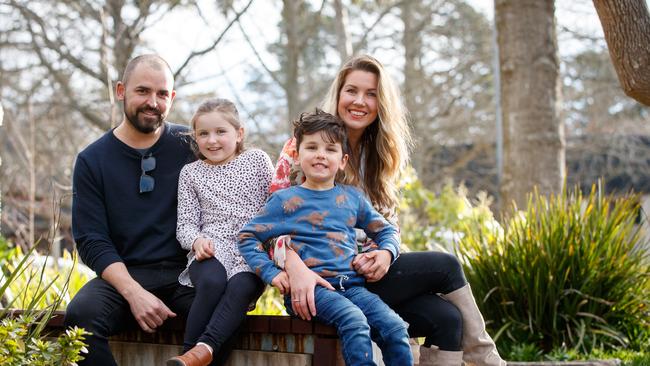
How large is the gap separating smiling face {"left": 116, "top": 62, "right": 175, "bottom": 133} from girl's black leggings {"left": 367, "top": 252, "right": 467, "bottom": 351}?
1.30m

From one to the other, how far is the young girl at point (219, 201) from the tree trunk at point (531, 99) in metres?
5.18

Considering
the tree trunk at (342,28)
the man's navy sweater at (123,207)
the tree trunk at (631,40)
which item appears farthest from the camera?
the tree trunk at (342,28)

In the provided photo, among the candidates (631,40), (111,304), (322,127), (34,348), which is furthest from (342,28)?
(34,348)

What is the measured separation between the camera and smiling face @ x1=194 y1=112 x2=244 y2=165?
150 inches

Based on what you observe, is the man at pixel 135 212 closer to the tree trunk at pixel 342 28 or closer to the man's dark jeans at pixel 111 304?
the man's dark jeans at pixel 111 304

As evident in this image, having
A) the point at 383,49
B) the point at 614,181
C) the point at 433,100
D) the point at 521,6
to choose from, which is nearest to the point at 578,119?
the point at 614,181

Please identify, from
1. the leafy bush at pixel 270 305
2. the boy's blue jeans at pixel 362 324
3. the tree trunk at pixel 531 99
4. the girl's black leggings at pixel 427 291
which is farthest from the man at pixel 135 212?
the tree trunk at pixel 531 99

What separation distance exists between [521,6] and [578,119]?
1624cm

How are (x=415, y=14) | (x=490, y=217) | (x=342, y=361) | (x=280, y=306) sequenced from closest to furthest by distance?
(x=342, y=361)
(x=280, y=306)
(x=490, y=217)
(x=415, y=14)

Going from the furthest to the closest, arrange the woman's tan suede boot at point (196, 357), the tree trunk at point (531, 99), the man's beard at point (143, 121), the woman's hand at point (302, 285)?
the tree trunk at point (531, 99) → the man's beard at point (143, 121) → the woman's hand at point (302, 285) → the woman's tan suede boot at point (196, 357)

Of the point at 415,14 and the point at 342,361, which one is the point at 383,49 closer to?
the point at 415,14

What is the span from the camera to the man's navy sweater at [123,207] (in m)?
3.85

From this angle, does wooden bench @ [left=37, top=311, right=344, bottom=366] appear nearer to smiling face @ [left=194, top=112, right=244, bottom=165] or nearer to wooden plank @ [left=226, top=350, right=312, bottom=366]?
wooden plank @ [left=226, top=350, right=312, bottom=366]

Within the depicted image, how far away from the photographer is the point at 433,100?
21.9 m
